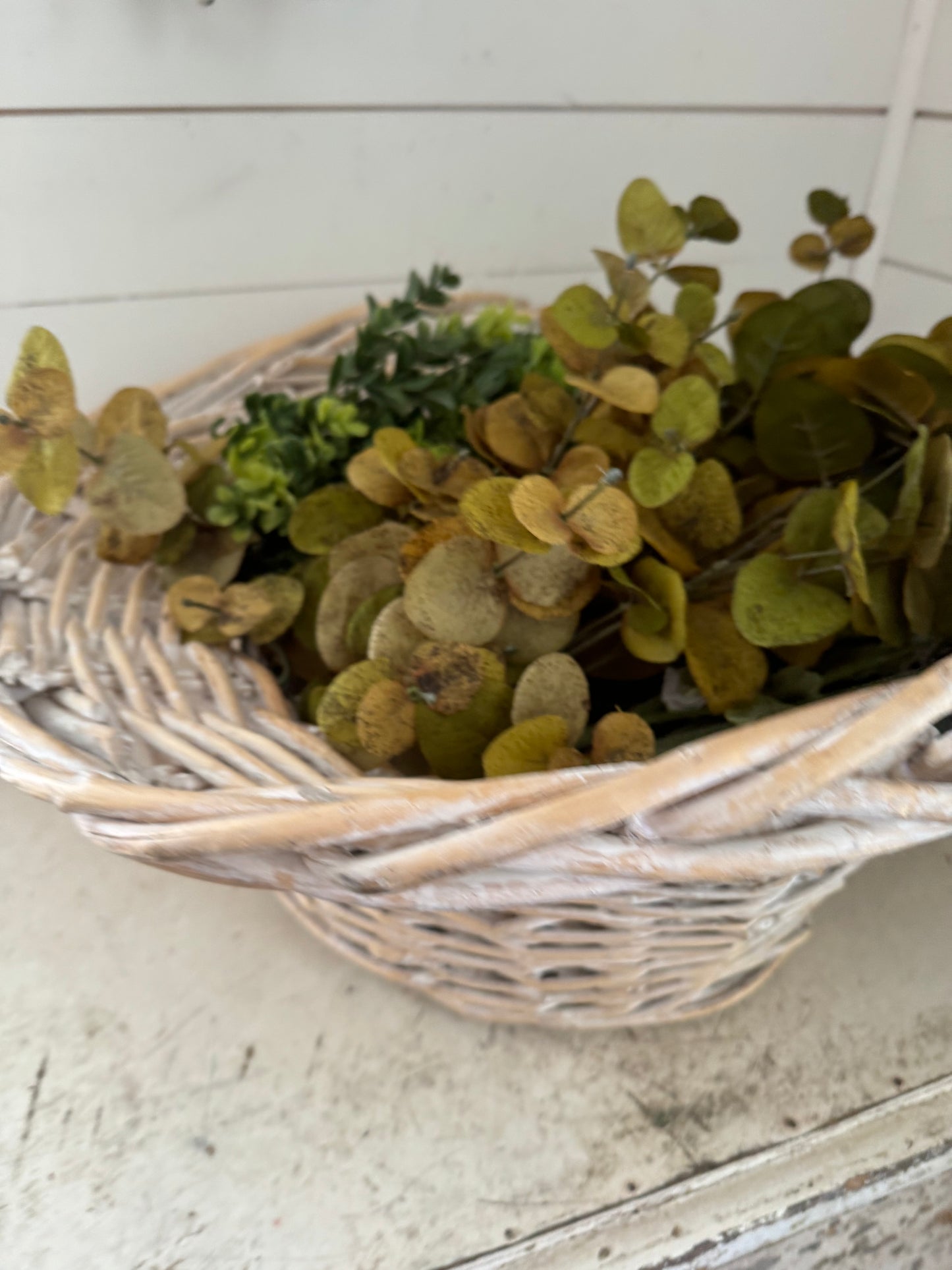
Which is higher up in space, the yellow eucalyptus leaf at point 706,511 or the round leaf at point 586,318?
the round leaf at point 586,318

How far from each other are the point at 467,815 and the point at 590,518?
9 cm

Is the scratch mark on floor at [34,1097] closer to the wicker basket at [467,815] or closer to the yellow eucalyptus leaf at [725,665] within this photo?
the wicker basket at [467,815]

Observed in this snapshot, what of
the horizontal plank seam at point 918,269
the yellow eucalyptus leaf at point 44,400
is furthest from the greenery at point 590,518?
the horizontal plank seam at point 918,269

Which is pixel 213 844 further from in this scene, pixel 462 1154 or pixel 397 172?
pixel 397 172

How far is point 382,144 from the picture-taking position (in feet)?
1.93

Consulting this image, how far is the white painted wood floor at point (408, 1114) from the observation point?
1.15ft

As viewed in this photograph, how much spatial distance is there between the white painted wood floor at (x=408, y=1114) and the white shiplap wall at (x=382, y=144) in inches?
14.2

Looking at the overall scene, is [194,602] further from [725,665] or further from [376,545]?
[725,665]

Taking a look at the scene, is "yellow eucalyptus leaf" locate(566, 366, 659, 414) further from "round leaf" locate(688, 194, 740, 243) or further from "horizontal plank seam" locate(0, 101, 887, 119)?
"horizontal plank seam" locate(0, 101, 887, 119)

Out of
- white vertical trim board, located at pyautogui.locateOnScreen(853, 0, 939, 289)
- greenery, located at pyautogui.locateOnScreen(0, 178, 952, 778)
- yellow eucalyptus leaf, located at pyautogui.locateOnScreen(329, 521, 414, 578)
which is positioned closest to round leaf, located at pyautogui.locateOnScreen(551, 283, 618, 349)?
greenery, located at pyautogui.locateOnScreen(0, 178, 952, 778)

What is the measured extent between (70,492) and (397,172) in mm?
377

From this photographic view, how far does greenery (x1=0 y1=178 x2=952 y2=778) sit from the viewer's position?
31 cm

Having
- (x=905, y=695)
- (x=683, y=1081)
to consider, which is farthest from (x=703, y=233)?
(x=683, y=1081)

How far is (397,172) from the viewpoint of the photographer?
60 cm
